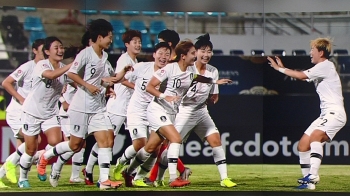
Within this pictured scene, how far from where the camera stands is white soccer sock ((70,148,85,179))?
10.8 metres

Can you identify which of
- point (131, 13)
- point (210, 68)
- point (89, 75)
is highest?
point (131, 13)

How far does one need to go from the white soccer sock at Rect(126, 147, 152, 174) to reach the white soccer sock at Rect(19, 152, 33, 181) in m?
1.12

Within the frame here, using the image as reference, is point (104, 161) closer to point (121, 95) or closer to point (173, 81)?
point (121, 95)

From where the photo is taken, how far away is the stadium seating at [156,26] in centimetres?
1078

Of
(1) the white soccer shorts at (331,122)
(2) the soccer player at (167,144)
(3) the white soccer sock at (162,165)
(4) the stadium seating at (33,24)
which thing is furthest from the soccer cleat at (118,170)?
(1) the white soccer shorts at (331,122)

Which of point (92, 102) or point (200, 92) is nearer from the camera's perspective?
point (92, 102)

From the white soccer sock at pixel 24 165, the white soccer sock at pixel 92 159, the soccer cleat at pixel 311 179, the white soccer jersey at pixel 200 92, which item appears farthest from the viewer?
the white soccer sock at pixel 92 159

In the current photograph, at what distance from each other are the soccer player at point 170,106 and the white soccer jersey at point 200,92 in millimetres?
66

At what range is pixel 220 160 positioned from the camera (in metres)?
10.6

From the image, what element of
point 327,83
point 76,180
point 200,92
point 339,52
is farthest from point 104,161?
point 339,52

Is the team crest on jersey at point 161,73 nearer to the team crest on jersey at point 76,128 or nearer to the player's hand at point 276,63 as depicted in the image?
the team crest on jersey at point 76,128

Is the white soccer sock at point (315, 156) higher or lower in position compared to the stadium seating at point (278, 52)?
lower

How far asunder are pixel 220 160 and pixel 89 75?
1.77 m

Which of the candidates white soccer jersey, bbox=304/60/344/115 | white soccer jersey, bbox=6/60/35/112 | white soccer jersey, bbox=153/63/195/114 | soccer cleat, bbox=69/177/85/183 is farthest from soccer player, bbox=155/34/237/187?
white soccer jersey, bbox=6/60/35/112
